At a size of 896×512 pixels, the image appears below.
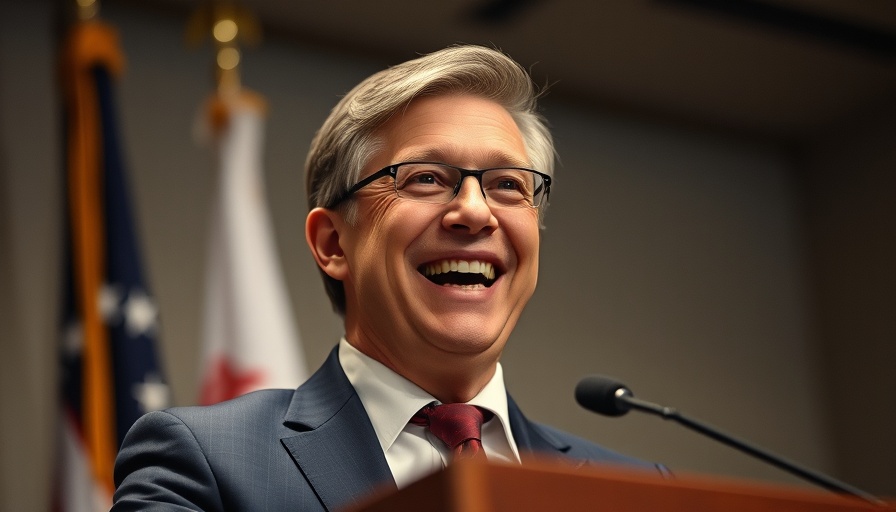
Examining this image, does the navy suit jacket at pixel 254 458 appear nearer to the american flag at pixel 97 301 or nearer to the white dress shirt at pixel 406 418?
the white dress shirt at pixel 406 418

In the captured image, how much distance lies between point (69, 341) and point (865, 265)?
4395 millimetres

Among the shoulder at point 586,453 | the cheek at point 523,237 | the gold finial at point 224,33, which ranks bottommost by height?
the shoulder at point 586,453

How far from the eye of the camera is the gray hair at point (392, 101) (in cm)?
199

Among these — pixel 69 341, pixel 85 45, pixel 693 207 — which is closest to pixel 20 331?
pixel 69 341

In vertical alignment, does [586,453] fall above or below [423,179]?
below

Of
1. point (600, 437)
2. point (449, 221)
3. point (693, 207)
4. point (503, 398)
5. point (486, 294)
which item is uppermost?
point (693, 207)

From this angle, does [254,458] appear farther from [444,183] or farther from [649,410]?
[649,410]

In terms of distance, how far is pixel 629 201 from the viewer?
236 inches

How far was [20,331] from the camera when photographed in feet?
13.6

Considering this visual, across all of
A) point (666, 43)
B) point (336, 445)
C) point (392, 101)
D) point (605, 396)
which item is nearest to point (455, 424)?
point (336, 445)

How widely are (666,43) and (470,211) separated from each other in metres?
3.88

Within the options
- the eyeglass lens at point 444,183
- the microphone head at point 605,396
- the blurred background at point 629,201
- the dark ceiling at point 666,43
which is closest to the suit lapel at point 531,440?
the microphone head at point 605,396

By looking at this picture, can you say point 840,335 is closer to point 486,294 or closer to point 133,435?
point 486,294

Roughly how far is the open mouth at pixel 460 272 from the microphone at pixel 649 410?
30 cm
